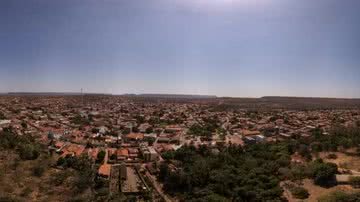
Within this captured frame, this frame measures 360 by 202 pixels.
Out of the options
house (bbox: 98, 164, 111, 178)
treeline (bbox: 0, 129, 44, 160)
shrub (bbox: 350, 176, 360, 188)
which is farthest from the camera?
treeline (bbox: 0, 129, 44, 160)

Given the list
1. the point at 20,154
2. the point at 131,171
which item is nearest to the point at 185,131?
the point at 131,171

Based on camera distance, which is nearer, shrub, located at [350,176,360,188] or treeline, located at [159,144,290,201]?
treeline, located at [159,144,290,201]

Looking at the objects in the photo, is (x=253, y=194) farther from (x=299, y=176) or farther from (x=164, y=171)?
(x=164, y=171)

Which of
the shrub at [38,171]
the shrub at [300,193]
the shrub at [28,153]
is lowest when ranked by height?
the shrub at [300,193]

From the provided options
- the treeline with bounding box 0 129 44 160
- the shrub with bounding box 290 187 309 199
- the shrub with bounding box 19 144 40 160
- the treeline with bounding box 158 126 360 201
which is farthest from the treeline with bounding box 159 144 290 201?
the treeline with bounding box 0 129 44 160

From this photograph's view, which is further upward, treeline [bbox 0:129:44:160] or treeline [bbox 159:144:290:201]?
treeline [bbox 0:129:44:160]

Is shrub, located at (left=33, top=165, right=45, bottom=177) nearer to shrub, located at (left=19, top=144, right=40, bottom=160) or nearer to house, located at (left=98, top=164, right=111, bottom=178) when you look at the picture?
shrub, located at (left=19, top=144, right=40, bottom=160)

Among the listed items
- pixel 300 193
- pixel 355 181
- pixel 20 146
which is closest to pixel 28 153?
pixel 20 146

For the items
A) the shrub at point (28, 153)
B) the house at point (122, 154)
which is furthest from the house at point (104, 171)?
the shrub at point (28, 153)

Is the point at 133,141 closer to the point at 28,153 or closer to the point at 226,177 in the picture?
the point at 28,153

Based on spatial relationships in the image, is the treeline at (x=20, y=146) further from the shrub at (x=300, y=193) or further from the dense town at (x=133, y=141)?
the shrub at (x=300, y=193)

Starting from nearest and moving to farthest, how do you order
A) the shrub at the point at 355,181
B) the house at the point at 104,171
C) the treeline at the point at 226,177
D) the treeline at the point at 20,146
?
1. the treeline at the point at 226,177
2. the shrub at the point at 355,181
3. the house at the point at 104,171
4. the treeline at the point at 20,146
